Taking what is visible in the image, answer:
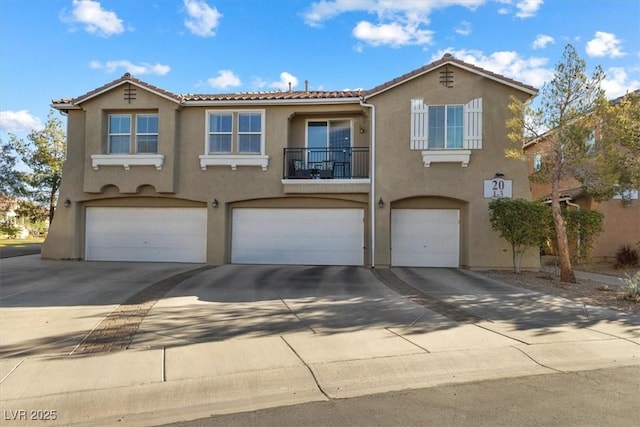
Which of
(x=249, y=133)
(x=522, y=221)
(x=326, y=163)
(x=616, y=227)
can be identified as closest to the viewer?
(x=522, y=221)

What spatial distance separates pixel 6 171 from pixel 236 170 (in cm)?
1669

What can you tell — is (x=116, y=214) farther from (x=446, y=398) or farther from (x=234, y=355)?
(x=446, y=398)

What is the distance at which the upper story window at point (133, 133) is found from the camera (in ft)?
53.9

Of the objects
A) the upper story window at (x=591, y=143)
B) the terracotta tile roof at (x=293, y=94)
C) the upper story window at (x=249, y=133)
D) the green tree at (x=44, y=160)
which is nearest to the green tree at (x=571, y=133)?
the upper story window at (x=591, y=143)

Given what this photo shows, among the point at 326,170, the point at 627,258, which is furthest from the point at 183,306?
the point at 627,258

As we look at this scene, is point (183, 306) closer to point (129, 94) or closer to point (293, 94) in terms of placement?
point (293, 94)

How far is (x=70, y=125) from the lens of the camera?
17.0 m

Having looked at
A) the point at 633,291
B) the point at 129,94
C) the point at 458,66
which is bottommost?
the point at 633,291

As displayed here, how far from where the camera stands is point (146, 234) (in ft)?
55.3

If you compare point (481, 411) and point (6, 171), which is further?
point (6, 171)

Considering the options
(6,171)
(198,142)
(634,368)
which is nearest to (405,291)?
(634,368)

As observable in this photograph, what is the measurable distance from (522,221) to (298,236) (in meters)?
7.17

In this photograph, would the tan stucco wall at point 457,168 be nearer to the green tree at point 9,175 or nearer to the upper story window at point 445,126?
the upper story window at point 445,126

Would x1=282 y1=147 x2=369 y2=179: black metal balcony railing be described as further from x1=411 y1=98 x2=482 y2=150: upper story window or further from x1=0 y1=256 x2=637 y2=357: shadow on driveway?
x1=0 y1=256 x2=637 y2=357: shadow on driveway
